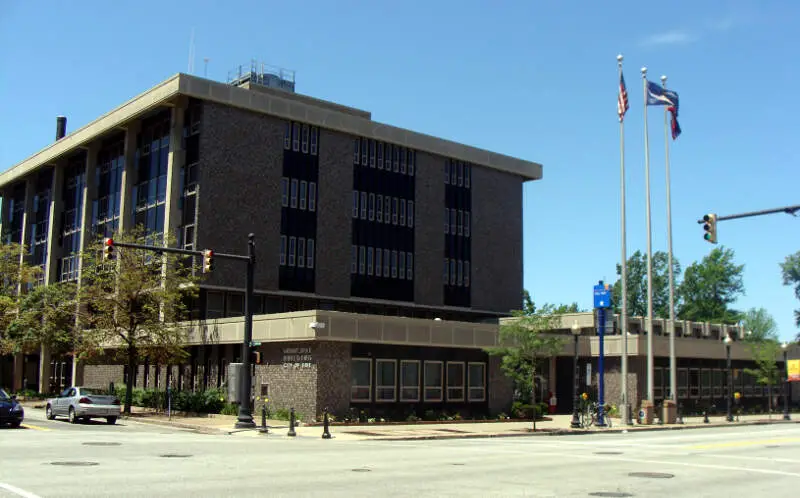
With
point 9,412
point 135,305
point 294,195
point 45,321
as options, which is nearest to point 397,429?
point 9,412

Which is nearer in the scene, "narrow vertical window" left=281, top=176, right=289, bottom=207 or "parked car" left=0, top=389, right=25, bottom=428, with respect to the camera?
"parked car" left=0, top=389, right=25, bottom=428

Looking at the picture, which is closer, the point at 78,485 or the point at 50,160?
the point at 78,485

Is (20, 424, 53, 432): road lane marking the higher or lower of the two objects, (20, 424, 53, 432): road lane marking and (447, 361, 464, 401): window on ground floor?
the lower

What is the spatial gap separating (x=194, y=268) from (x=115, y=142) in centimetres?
1950

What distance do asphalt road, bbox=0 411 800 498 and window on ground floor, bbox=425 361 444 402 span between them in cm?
1122

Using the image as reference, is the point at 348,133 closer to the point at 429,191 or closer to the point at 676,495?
the point at 429,191

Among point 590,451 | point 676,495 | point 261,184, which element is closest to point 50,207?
point 261,184

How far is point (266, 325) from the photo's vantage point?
40000 mm

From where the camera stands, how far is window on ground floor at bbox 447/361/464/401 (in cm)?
4216

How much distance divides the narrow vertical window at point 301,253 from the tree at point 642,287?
59.5 meters

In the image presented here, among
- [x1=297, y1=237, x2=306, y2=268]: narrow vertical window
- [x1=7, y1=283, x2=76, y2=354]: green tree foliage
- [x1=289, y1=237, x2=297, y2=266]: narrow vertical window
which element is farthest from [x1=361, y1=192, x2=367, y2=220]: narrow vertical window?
[x1=7, y1=283, x2=76, y2=354]: green tree foliage

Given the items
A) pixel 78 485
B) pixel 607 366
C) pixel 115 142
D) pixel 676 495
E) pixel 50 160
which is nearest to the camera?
pixel 78 485

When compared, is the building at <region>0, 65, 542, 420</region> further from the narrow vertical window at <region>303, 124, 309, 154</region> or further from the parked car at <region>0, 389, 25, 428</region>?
the parked car at <region>0, 389, 25, 428</region>

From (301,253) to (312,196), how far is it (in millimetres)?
4095
